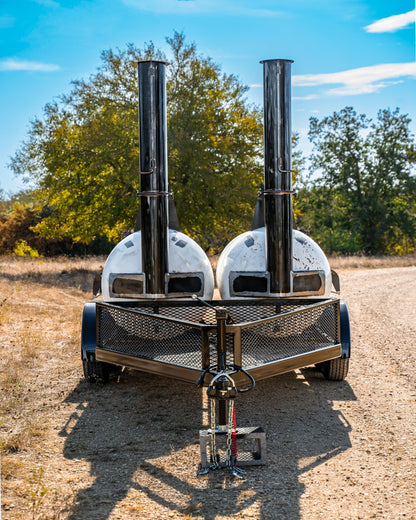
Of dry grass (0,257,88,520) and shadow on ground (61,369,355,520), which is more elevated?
dry grass (0,257,88,520)

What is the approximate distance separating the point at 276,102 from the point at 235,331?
10.3 feet

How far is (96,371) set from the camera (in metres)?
7.52

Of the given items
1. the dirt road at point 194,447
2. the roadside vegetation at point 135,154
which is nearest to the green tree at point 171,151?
the roadside vegetation at point 135,154

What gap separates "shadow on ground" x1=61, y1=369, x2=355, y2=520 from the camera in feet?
14.8

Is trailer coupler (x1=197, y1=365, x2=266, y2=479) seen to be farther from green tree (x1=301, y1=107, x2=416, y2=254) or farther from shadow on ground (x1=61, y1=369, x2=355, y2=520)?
green tree (x1=301, y1=107, x2=416, y2=254)

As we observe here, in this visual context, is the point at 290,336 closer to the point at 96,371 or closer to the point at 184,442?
the point at 184,442

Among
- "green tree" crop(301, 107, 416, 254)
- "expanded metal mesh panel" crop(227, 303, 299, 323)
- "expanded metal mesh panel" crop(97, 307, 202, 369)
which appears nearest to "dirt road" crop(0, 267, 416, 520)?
"expanded metal mesh panel" crop(97, 307, 202, 369)

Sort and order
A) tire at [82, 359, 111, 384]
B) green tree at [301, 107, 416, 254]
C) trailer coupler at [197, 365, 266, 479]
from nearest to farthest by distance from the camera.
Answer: trailer coupler at [197, 365, 266, 479] → tire at [82, 359, 111, 384] → green tree at [301, 107, 416, 254]

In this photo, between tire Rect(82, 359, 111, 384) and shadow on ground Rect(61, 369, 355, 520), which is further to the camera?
tire Rect(82, 359, 111, 384)

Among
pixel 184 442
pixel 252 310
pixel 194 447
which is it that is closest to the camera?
pixel 194 447

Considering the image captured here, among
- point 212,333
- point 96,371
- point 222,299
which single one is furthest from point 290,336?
point 96,371

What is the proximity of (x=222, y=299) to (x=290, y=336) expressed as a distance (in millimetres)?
1339

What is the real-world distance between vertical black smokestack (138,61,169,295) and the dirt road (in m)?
1.66

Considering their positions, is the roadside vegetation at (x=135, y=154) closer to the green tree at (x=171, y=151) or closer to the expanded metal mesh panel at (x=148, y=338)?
the green tree at (x=171, y=151)
